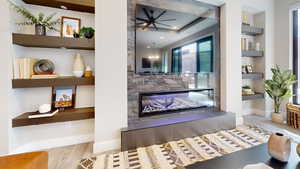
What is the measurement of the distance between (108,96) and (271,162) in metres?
1.82

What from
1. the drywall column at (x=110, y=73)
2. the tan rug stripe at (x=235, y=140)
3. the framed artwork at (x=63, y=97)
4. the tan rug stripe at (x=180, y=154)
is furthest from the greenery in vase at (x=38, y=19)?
the tan rug stripe at (x=235, y=140)

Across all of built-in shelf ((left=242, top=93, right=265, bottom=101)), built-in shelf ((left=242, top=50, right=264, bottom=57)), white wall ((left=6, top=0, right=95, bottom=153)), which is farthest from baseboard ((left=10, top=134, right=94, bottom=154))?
built-in shelf ((left=242, top=50, right=264, bottom=57))

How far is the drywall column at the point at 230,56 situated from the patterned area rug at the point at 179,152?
2.23ft

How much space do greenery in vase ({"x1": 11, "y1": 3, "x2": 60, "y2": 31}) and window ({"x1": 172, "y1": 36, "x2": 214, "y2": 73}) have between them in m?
→ 1.92

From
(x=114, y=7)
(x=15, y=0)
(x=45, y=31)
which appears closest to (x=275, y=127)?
(x=114, y=7)

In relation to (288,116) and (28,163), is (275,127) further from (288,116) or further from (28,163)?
(28,163)

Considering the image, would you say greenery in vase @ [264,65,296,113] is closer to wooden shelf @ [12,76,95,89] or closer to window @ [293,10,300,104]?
window @ [293,10,300,104]

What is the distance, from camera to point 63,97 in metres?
2.09

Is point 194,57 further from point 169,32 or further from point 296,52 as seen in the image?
point 296,52

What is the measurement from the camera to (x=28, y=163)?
0.99 metres

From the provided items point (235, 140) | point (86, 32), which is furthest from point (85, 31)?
point (235, 140)

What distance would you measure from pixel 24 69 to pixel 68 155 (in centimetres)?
126

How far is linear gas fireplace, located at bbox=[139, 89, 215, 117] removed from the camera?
2.33 metres

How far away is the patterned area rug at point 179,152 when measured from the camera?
159 centimetres
